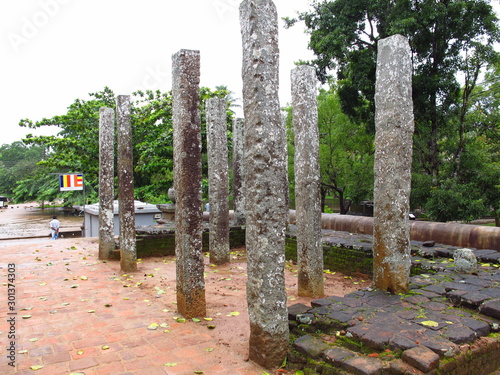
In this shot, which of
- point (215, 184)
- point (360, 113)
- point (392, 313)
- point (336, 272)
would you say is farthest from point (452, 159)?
point (392, 313)

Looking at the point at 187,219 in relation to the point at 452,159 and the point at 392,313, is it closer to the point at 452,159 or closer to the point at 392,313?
the point at 392,313

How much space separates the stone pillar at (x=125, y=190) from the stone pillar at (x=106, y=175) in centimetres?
102

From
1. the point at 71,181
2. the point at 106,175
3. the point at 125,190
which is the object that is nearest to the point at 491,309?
the point at 125,190

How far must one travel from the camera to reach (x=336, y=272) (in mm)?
7391

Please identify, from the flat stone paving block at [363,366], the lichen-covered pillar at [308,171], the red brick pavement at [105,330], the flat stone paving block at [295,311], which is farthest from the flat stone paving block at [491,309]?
the red brick pavement at [105,330]

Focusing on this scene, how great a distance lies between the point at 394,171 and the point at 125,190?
4805 mm

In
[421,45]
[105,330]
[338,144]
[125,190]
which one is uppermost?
[421,45]

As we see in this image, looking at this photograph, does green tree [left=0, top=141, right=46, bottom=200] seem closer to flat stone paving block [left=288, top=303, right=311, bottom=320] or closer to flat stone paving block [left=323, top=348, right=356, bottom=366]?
flat stone paving block [left=288, top=303, right=311, bottom=320]

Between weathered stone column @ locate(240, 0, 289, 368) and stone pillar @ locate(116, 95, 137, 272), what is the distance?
13.8ft

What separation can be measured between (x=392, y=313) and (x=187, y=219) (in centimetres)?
262

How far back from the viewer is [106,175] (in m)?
7.96

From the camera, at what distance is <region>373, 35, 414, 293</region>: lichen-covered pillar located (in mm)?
4531

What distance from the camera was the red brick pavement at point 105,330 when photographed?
3.35 m

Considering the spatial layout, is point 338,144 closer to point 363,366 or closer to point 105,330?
point 105,330
